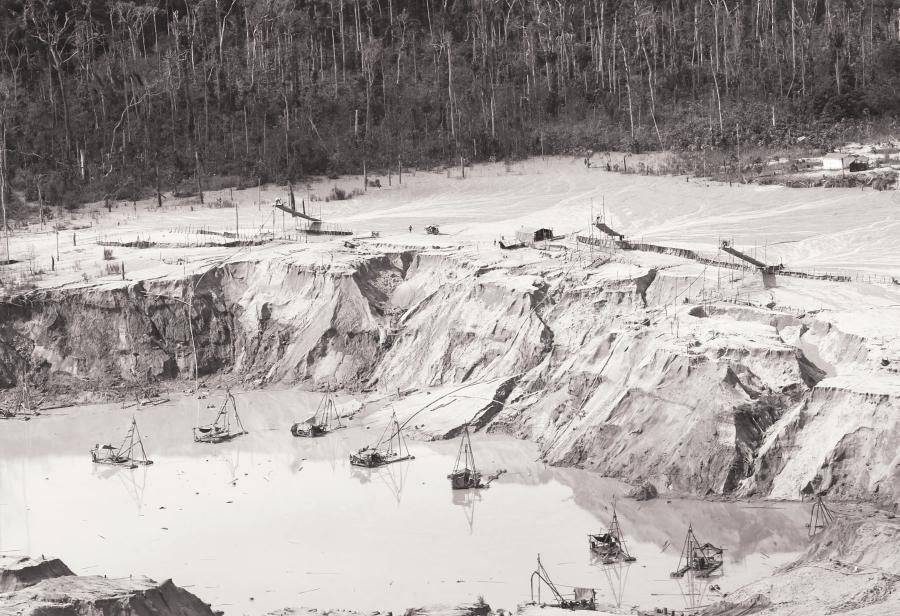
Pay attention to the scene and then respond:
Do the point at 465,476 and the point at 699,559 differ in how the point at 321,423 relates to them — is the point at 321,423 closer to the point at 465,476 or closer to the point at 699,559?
the point at 465,476

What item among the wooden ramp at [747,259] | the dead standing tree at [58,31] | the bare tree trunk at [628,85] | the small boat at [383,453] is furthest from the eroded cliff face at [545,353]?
the dead standing tree at [58,31]

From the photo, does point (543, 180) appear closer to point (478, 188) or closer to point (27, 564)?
point (478, 188)

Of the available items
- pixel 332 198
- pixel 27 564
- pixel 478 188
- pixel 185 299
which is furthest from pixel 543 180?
pixel 27 564

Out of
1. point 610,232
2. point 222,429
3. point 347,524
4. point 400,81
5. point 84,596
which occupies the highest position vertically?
point 400,81

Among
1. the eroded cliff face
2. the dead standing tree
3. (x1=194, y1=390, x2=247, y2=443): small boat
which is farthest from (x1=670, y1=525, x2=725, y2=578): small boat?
the dead standing tree

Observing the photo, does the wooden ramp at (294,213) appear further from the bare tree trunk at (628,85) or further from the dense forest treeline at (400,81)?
the bare tree trunk at (628,85)

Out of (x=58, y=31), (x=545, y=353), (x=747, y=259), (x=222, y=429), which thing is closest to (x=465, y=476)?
(x=545, y=353)

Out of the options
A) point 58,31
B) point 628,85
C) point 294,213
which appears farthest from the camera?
point 58,31
